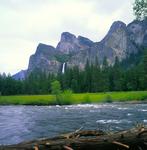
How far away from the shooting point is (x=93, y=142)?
12328 mm

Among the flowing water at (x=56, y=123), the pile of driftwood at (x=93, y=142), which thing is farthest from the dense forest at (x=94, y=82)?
the pile of driftwood at (x=93, y=142)

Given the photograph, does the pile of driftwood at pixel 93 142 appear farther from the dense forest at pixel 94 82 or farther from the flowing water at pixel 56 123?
the dense forest at pixel 94 82

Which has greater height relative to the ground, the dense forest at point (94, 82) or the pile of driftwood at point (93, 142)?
the dense forest at point (94, 82)

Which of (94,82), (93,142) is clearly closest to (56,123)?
(93,142)

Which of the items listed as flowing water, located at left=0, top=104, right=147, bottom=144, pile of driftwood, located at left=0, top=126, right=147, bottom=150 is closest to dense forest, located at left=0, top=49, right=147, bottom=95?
flowing water, located at left=0, top=104, right=147, bottom=144

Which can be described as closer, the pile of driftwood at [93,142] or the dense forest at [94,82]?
the pile of driftwood at [93,142]

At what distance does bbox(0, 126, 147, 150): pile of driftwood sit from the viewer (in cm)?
1189

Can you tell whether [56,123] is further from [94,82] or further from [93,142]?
[94,82]

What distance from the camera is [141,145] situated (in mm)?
12969

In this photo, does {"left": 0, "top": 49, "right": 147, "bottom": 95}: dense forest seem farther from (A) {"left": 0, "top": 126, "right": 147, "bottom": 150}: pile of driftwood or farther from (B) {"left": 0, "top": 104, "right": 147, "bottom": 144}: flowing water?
(A) {"left": 0, "top": 126, "right": 147, "bottom": 150}: pile of driftwood

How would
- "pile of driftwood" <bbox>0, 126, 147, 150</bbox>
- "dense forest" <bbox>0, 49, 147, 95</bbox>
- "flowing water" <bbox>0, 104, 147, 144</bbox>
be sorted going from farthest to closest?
"dense forest" <bbox>0, 49, 147, 95</bbox>, "flowing water" <bbox>0, 104, 147, 144</bbox>, "pile of driftwood" <bbox>0, 126, 147, 150</bbox>

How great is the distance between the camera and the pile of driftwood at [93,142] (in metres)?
11.9

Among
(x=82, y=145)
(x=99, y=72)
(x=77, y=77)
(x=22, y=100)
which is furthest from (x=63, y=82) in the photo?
(x=82, y=145)

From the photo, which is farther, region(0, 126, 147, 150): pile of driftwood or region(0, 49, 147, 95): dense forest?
region(0, 49, 147, 95): dense forest
